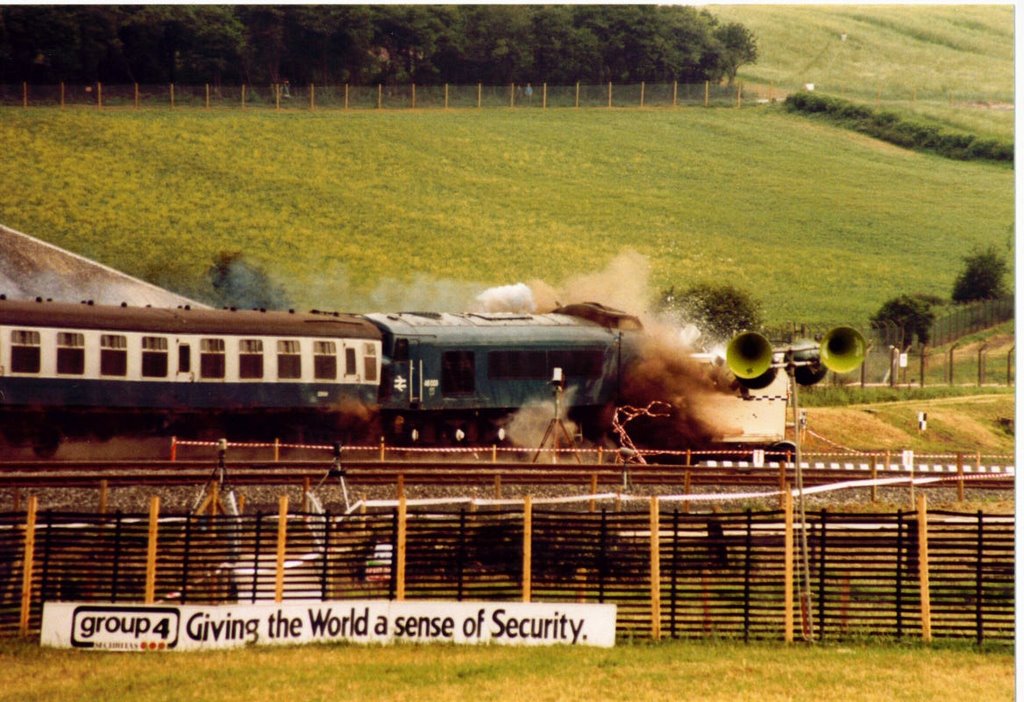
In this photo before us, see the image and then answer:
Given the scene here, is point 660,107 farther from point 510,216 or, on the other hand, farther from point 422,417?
point 422,417

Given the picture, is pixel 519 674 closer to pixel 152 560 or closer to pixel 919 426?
pixel 152 560

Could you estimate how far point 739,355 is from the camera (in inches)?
560

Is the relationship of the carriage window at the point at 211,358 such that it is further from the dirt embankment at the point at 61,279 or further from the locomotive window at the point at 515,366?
the locomotive window at the point at 515,366

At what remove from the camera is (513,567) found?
46.3 ft

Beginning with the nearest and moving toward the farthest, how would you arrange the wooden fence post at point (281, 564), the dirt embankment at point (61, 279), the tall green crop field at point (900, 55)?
1. the wooden fence post at point (281, 564)
2. the dirt embankment at point (61, 279)
3. the tall green crop field at point (900, 55)

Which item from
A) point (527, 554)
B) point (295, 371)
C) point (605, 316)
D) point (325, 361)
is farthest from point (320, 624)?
point (605, 316)

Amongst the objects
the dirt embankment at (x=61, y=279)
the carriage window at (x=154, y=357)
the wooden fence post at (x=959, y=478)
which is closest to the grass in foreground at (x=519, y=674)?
the wooden fence post at (x=959, y=478)

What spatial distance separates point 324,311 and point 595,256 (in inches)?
168

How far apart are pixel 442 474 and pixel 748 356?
5462mm

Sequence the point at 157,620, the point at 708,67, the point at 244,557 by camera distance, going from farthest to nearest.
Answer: the point at 708,67 < the point at 244,557 < the point at 157,620

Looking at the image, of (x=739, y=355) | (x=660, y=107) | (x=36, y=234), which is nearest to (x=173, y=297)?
(x=36, y=234)

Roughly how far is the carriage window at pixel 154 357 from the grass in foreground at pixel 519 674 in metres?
6.53

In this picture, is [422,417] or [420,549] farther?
[422,417]

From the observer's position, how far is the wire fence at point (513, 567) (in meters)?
13.8
